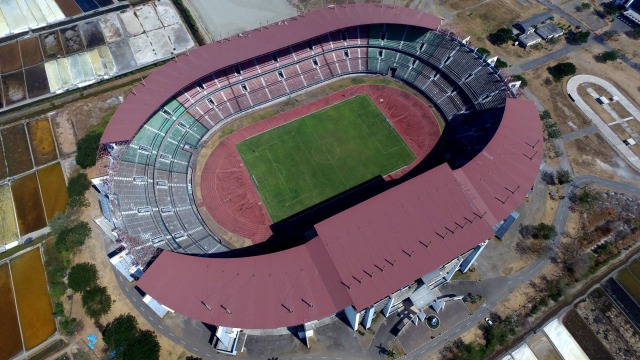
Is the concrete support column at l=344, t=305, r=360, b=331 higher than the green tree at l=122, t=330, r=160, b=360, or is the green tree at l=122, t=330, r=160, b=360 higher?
the green tree at l=122, t=330, r=160, b=360

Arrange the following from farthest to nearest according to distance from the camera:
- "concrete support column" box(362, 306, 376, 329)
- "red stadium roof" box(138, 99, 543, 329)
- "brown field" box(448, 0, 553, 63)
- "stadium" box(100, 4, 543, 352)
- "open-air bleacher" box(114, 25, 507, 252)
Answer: "brown field" box(448, 0, 553, 63)
"open-air bleacher" box(114, 25, 507, 252)
"concrete support column" box(362, 306, 376, 329)
"stadium" box(100, 4, 543, 352)
"red stadium roof" box(138, 99, 543, 329)

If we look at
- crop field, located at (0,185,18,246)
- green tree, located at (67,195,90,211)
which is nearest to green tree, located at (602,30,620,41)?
green tree, located at (67,195,90,211)

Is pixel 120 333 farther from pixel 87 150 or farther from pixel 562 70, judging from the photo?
pixel 562 70

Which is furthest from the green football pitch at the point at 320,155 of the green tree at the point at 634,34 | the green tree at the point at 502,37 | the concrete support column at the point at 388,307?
the green tree at the point at 634,34

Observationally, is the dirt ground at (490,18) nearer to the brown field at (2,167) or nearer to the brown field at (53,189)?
the brown field at (53,189)

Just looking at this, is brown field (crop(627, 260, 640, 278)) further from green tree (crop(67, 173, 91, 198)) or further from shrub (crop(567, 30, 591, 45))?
green tree (crop(67, 173, 91, 198))
